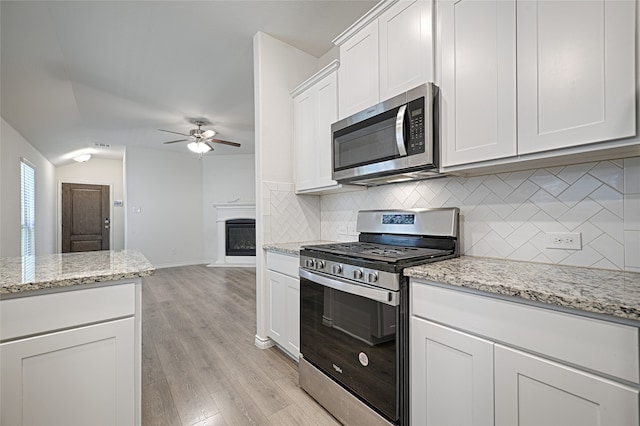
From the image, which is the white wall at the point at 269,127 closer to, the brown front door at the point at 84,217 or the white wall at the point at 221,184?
the white wall at the point at 221,184

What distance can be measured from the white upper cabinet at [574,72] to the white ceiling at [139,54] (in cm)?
156

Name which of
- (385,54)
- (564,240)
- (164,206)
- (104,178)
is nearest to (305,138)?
(385,54)

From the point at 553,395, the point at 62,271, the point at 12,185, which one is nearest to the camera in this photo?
the point at 553,395

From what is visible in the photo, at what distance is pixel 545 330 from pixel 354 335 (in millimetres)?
859

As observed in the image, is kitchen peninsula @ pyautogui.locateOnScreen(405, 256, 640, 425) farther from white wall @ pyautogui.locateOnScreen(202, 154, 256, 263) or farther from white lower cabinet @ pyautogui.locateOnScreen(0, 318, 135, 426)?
white wall @ pyautogui.locateOnScreen(202, 154, 256, 263)

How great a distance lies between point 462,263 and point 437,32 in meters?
1.25

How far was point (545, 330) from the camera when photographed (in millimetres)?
940

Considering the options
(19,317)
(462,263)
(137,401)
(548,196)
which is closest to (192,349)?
(137,401)

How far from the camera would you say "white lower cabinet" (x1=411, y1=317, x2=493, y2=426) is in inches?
43.2

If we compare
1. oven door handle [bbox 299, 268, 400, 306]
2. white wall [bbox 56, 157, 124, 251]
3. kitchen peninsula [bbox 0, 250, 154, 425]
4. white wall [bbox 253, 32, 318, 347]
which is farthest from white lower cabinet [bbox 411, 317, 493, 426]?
white wall [bbox 56, 157, 124, 251]

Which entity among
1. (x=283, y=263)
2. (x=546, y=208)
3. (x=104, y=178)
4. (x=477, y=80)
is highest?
(x=104, y=178)

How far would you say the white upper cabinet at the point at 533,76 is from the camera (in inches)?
40.6

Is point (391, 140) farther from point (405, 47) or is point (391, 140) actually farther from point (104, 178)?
point (104, 178)

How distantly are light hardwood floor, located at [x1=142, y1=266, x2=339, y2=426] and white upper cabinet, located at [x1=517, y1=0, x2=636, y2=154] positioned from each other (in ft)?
6.03
